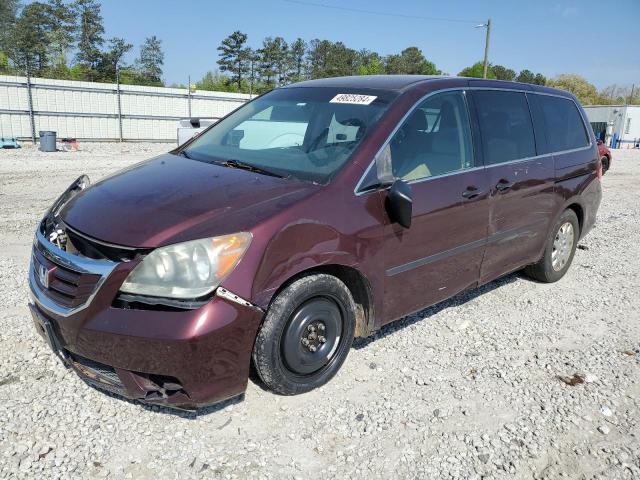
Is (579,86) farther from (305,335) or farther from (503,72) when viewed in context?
(305,335)

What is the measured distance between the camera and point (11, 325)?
3725 mm

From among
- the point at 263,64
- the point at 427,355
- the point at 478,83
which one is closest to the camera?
the point at 427,355

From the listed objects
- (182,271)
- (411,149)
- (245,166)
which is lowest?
(182,271)

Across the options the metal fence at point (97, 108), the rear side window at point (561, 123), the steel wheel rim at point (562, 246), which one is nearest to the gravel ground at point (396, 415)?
the steel wheel rim at point (562, 246)

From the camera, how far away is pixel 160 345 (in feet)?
7.89

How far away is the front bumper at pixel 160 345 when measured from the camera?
2.41 metres

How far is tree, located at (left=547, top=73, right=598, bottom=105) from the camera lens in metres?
71.1

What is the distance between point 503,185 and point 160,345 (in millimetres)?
2821

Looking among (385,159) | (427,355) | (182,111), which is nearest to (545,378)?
(427,355)

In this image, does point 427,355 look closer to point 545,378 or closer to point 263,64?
point 545,378

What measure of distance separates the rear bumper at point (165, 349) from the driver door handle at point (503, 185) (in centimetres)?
228

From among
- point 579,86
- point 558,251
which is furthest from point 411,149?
point 579,86

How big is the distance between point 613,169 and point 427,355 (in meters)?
18.2

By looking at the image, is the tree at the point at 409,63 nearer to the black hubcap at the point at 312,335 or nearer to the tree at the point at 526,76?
the tree at the point at 526,76
